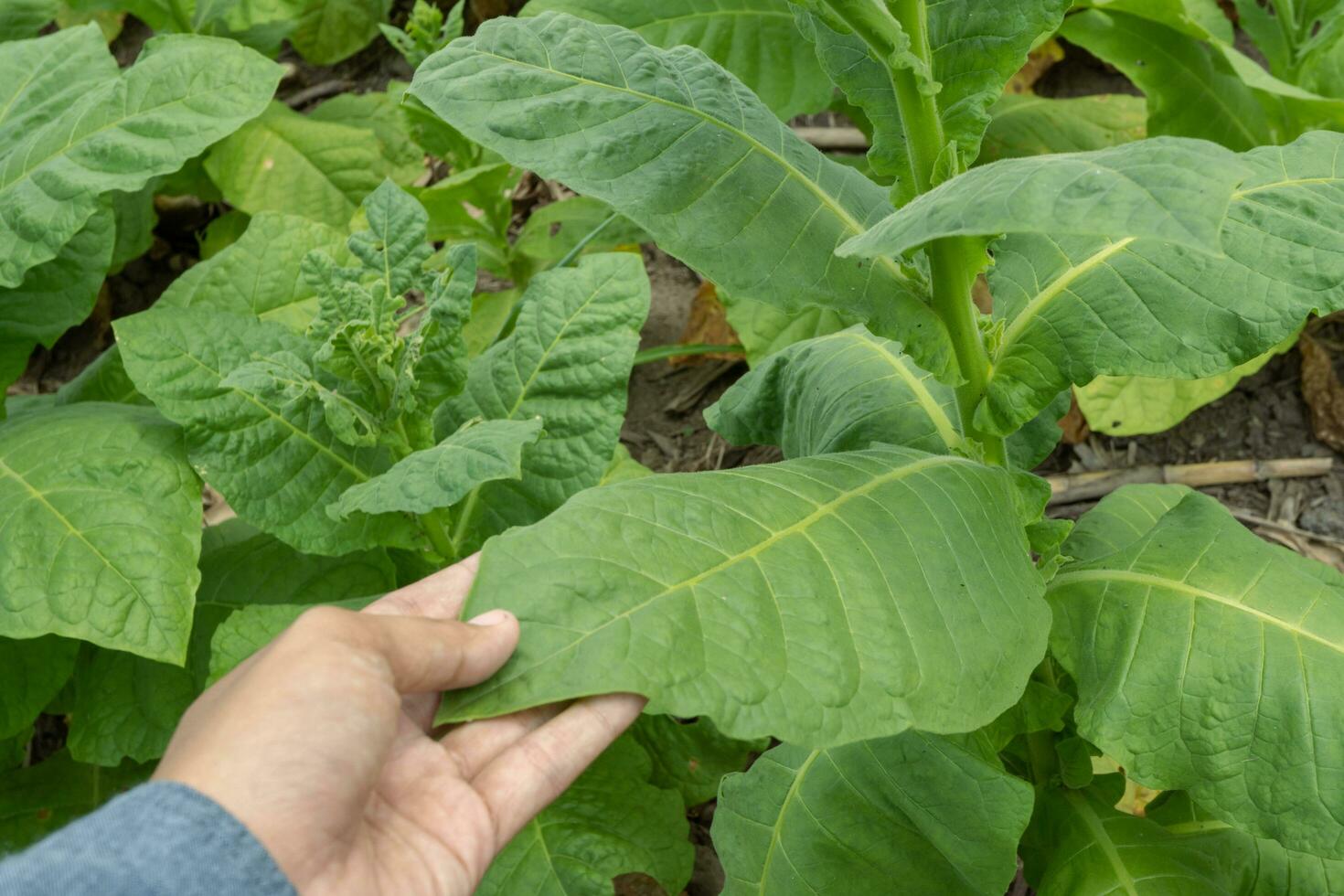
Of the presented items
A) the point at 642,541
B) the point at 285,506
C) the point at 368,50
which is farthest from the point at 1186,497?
the point at 368,50

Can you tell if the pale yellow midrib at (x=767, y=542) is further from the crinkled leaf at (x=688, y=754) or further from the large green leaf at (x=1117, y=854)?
the crinkled leaf at (x=688, y=754)

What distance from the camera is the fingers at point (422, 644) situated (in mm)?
1104

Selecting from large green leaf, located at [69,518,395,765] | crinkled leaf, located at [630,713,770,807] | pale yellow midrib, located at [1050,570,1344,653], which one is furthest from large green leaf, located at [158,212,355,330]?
pale yellow midrib, located at [1050,570,1344,653]

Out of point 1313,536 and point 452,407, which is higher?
point 452,407

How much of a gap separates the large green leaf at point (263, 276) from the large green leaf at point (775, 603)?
1.26m

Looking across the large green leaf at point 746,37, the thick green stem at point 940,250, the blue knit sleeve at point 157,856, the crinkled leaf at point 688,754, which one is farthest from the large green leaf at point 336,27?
the blue knit sleeve at point 157,856

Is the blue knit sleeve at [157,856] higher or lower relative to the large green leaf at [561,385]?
higher

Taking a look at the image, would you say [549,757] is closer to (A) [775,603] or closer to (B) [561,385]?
(A) [775,603]

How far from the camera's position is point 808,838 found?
1.69 metres

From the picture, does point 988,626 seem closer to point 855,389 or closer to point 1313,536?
point 855,389

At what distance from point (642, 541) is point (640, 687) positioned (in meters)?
0.18

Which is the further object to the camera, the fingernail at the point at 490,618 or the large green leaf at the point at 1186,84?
the large green leaf at the point at 1186,84

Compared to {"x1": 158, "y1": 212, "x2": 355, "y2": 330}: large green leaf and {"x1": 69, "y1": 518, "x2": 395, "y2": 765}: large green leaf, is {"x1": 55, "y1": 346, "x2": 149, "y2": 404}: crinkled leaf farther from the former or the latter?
{"x1": 69, "y1": 518, "x2": 395, "y2": 765}: large green leaf

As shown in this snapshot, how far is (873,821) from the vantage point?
169 cm
